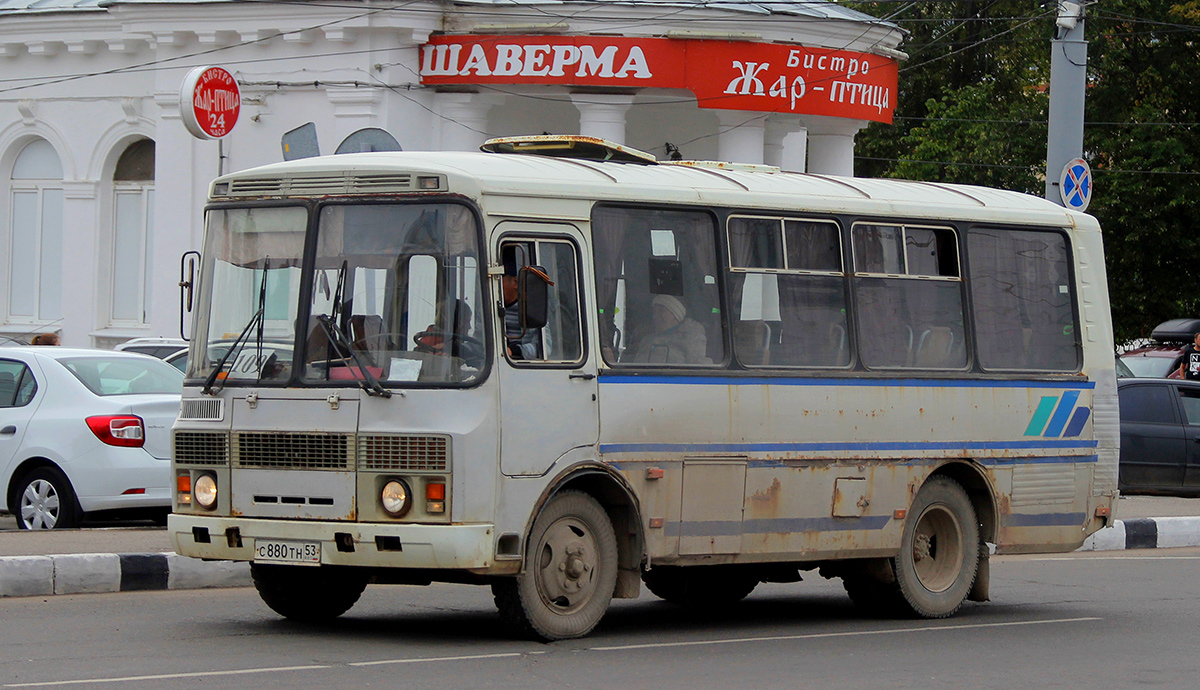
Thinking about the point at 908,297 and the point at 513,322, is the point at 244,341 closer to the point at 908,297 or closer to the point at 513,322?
the point at 513,322

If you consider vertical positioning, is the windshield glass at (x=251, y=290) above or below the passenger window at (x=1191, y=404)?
above

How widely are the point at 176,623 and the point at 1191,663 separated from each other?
5.31m

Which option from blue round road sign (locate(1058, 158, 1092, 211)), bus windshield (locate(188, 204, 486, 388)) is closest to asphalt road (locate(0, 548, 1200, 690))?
bus windshield (locate(188, 204, 486, 388))

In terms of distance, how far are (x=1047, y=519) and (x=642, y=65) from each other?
538 inches

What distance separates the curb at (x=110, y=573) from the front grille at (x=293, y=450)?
2.35 m

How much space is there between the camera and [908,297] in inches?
434

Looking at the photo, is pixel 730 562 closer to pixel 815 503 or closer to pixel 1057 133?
pixel 815 503

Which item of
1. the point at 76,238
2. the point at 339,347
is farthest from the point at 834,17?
the point at 339,347

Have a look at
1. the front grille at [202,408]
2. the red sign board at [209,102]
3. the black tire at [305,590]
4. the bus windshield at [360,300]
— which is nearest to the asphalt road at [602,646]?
the black tire at [305,590]

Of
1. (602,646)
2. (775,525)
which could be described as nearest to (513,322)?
(602,646)

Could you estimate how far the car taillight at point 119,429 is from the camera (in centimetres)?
1316

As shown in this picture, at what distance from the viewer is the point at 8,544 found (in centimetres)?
1181

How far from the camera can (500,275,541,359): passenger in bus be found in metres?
8.92

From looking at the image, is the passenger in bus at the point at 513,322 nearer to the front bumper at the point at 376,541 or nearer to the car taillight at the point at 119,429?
the front bumper at the point at 376,541
